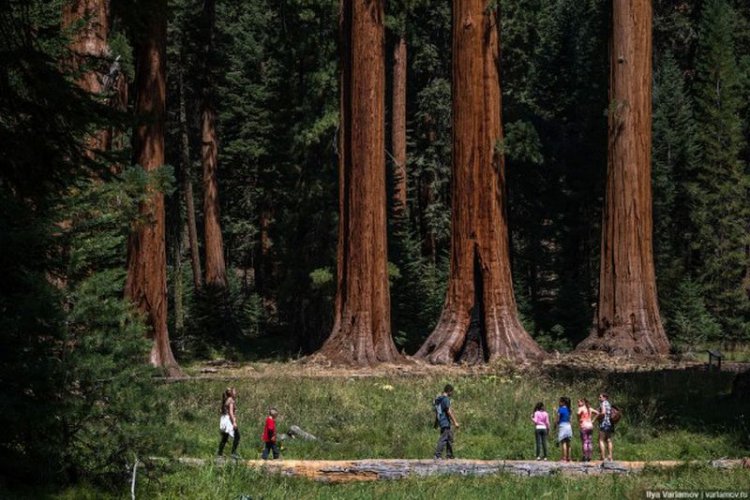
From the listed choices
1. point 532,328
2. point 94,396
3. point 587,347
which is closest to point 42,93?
point 94,396

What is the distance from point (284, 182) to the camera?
4650 cm

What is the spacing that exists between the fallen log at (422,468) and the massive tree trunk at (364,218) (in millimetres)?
10095

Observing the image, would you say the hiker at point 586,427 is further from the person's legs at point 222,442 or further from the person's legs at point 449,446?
the person's legs at point 222,442

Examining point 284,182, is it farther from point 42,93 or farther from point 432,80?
point 42,93

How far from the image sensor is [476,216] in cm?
2350

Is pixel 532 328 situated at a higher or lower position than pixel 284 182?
lower

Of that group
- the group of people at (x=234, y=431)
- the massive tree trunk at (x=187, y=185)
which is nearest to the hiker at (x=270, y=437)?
the group of people at (x=234, y=431)

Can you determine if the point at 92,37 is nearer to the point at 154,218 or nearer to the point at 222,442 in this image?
the point at 222,442

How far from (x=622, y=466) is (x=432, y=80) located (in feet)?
115

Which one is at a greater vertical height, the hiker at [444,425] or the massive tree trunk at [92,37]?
the massive tree trunk at [92,37]

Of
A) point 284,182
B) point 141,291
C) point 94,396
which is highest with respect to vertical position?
point 284,182

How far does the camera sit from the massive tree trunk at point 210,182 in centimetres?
3706

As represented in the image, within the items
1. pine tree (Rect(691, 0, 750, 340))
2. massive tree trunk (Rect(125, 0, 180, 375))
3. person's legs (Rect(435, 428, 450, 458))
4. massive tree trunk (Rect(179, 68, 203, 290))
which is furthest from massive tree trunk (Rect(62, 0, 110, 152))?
pine tree (Rect(691, 0, 750, 340))

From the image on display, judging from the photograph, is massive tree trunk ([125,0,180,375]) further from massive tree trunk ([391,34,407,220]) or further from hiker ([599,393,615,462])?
massive tree trunk ([391,34,407,220])
